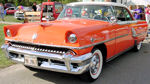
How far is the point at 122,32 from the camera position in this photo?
4648 millimetres

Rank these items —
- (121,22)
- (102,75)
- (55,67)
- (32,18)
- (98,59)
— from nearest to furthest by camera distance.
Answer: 1. (55,67)
2. (98,59)
3. (102,75)
4. (121,22)
5. (32,18)

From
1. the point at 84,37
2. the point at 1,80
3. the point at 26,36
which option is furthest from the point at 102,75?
the point at 1,80

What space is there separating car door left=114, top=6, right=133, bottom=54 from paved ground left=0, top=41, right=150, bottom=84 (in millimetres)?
471

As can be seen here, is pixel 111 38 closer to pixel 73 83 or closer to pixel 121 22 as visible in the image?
pixel 121 22

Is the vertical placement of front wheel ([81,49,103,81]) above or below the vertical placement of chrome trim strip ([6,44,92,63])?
below

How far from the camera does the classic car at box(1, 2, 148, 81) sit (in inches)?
121

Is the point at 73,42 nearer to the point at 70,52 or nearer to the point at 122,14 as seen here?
the point at 70,52

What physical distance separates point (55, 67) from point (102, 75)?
53.7 inches

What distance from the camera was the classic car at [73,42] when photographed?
3.07 m

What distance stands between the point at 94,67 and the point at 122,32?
4.94ft

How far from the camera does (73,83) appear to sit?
359 centimetres

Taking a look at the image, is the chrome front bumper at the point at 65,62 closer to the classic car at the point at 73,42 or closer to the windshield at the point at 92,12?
the classic car at the point at 73,42

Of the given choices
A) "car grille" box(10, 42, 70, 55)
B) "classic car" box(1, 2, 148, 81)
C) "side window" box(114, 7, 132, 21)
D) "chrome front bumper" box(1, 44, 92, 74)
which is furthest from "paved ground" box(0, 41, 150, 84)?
"side window" box(114, 7, 132, 21)

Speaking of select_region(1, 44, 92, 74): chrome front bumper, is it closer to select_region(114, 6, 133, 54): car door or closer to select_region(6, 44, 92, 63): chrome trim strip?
select_region(6, 44, 92, 63): chrome trim strip
